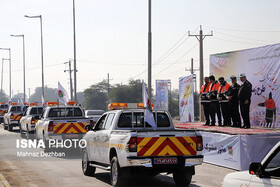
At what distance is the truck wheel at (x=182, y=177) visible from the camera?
12.7 metres

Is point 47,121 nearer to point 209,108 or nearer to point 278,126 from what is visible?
point 209,108

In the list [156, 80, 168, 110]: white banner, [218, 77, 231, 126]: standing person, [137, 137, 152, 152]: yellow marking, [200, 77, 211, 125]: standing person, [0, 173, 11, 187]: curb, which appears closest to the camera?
[137, 137, 152, 152]: yellow marking

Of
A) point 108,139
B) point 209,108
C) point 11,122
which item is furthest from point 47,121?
point 11,122

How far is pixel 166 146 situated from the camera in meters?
12.0

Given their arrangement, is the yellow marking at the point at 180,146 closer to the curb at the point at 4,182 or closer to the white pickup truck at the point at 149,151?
the white pickup truck at the point at 149,151

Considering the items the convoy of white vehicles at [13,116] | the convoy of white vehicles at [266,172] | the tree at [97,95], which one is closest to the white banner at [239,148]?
the convoy of white vehicles at [266,172]

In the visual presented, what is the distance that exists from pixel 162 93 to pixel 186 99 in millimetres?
16433

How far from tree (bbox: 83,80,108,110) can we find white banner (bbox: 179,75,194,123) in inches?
4690

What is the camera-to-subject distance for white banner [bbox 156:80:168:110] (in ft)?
144

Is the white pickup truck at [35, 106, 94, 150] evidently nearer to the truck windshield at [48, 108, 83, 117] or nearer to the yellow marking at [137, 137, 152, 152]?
the truck windshield at [48, 108, 83, 117]

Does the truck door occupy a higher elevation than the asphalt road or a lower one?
higher

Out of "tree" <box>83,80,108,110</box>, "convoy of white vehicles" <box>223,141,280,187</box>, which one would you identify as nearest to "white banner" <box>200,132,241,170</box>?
"convoy of white vehicles" <box>223,141,280,187</box>

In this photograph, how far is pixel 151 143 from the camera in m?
11.9

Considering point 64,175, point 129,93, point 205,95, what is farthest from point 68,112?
point 129,93
